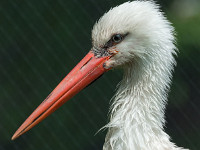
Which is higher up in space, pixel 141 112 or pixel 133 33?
pixel 133 33

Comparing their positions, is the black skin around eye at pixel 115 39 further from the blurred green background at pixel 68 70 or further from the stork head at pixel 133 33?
the blurred green background at pixel 68 70

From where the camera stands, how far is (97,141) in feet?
9.86

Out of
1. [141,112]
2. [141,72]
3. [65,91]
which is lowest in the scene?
[141,112]

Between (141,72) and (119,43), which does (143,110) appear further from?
(119,43)

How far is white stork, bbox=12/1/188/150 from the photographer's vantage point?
1.51 metres

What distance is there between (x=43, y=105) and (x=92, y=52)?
25 cm

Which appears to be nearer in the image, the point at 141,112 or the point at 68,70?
the point at 141,112

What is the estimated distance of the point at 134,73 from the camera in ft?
5.13

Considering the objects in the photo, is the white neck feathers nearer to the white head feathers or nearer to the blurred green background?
the white head feathers

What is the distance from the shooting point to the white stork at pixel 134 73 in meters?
1.51

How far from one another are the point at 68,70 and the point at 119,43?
1447mm

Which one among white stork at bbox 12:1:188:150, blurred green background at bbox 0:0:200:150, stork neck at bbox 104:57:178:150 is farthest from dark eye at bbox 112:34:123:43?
blurred green background at bbox 0:0:200:150

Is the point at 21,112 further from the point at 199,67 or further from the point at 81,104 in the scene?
the point at 199,67

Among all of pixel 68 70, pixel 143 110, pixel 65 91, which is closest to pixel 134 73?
pixel 143 110
